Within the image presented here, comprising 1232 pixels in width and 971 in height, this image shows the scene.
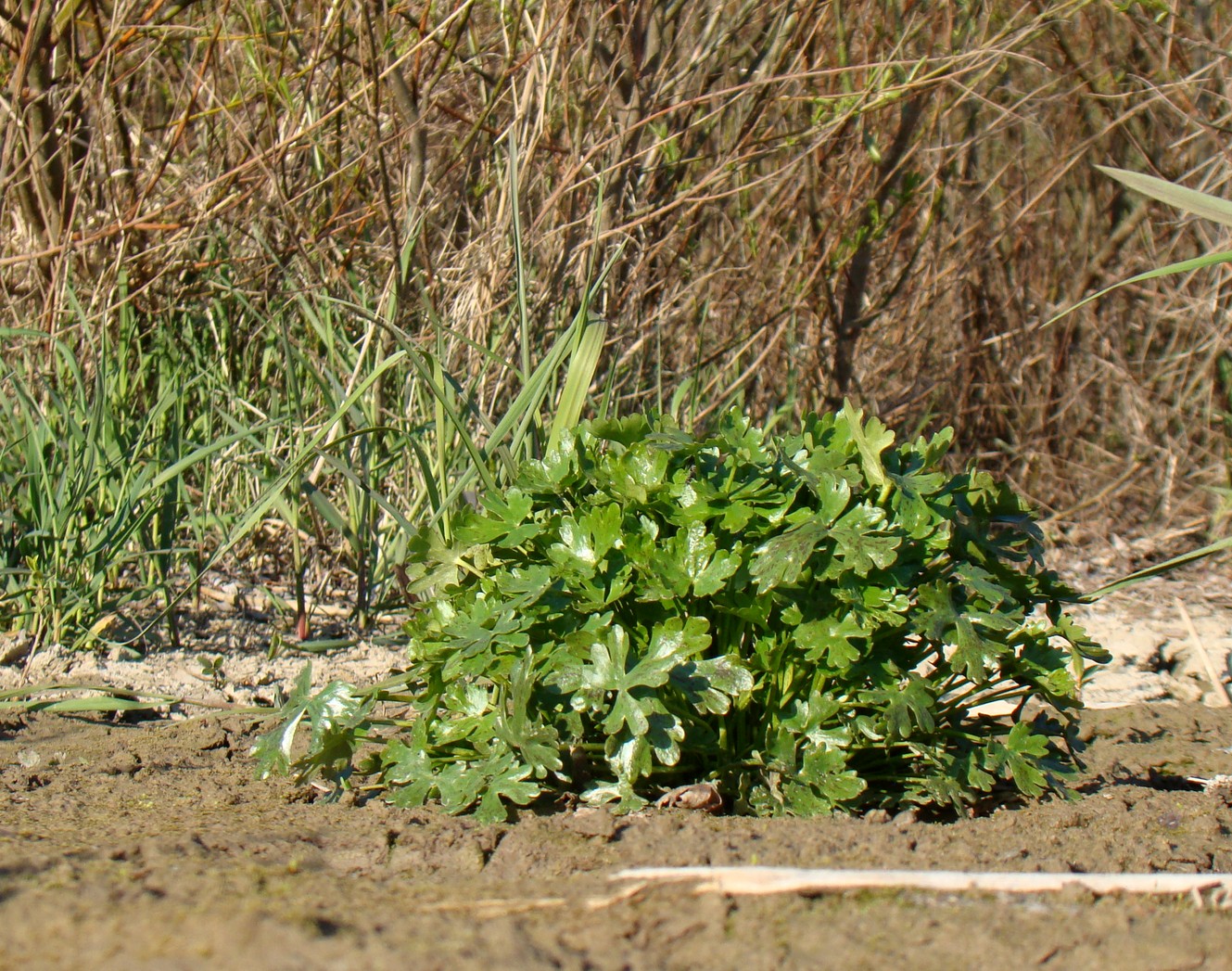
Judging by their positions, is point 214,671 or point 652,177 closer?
point 214,671

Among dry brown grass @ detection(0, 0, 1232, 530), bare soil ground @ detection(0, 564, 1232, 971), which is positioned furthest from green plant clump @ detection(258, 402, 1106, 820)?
dry brown grass @ detection(0, 0, 1232, 530)

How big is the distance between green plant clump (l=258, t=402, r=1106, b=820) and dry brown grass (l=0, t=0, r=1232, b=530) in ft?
3.88

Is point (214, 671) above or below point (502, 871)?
below

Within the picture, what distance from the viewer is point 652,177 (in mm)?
3652

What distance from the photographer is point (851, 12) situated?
13.3 feet

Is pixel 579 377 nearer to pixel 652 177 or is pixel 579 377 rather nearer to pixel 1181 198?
pixel 1181 198

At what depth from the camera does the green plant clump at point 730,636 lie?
176cm

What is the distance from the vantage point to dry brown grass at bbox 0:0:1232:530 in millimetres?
3418

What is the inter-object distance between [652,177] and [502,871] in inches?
98.2

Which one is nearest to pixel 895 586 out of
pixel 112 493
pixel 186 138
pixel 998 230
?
pixel 112 493

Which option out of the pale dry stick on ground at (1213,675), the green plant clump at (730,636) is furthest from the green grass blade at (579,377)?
the pale dry stick on ground at (1213,675)

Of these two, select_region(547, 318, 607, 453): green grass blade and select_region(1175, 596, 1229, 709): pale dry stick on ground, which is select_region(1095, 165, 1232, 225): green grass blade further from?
select_region(1175, 596, 1229, 709): pale dry stick on ground

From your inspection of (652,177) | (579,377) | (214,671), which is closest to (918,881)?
(579,377)

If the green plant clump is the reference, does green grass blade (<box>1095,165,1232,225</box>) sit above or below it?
above
